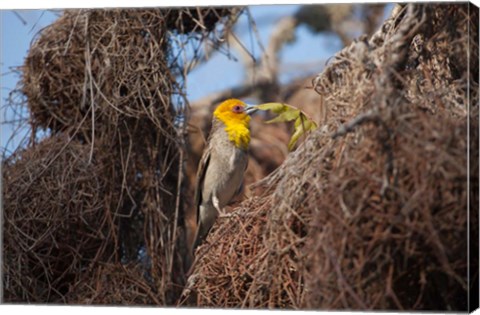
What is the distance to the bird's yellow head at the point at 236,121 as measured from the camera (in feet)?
20.6

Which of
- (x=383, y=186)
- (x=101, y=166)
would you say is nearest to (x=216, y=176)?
(x=101, y=166)

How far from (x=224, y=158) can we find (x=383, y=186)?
7.48ft

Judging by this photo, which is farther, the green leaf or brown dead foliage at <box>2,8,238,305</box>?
brown dead foliage at <box>2,8,238,305</box>

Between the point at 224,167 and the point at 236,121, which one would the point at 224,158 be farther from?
the point at 236,121

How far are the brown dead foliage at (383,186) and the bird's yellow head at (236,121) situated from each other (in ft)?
4.35

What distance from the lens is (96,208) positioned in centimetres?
607

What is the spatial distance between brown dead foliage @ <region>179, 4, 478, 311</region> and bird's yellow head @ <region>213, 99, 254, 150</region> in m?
1.33

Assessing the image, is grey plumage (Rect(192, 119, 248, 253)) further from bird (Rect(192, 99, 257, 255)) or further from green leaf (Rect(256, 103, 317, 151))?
green leaf (Rect(256, 103, 317, 151))

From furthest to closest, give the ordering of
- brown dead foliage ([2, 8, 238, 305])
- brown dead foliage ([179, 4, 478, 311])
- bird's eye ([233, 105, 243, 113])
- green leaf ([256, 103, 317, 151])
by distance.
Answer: bird's eye ([233, 105, 243, 113]) < brown dead foliage ([2, 8, 238, 305]) < green leaf ([256, 103, 317, 151]) < brown dead foliage ([179, 4, 478, 311])

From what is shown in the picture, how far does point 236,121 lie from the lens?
248 inches

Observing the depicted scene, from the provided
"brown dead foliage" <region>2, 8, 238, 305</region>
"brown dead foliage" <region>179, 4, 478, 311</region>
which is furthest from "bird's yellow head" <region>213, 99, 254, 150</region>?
"brown dead foliage" <region>179, 4, 478, 311</region>

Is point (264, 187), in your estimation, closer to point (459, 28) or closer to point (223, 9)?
point (459, 28)

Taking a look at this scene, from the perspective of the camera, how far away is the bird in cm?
627

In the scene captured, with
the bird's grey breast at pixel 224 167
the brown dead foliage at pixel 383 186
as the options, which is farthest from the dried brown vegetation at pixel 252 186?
the bird's grey breast at pixel 224 167
